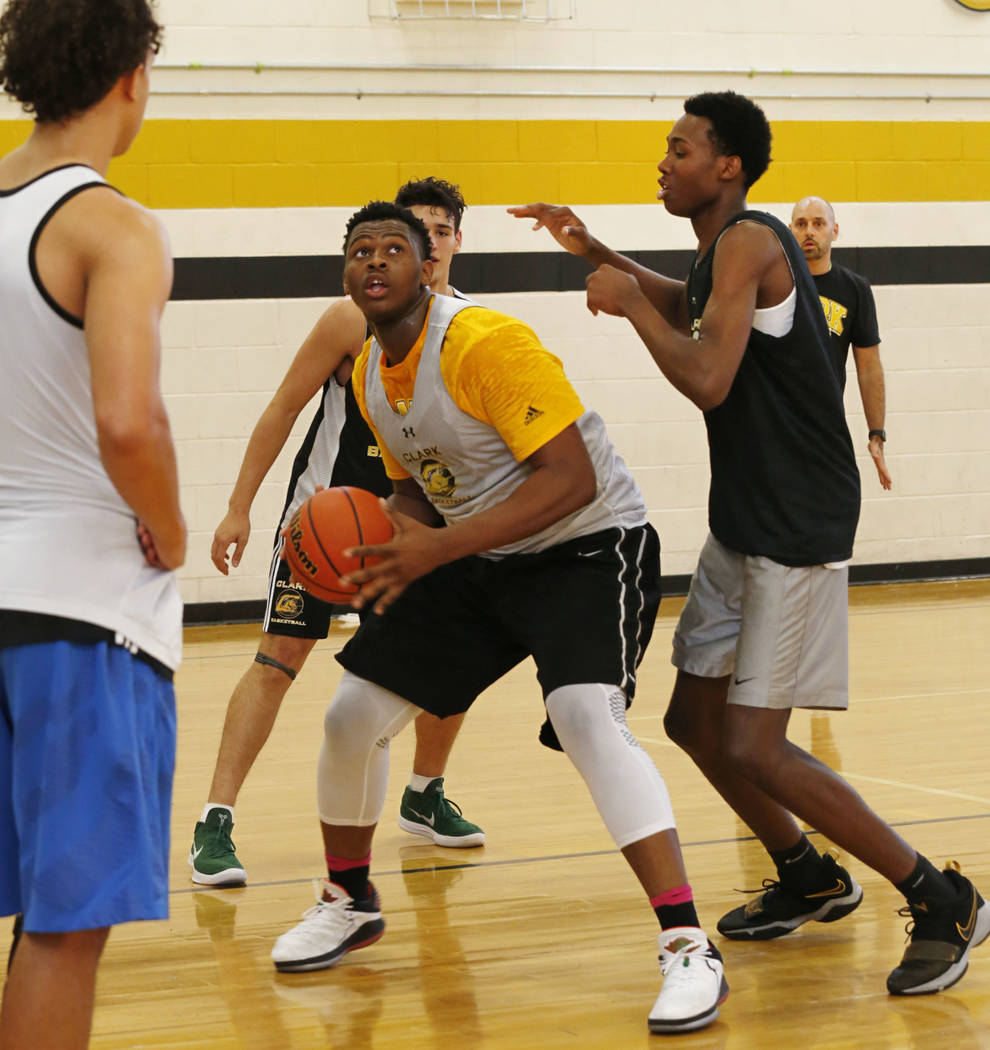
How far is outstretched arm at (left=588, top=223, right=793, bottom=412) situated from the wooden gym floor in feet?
2.44

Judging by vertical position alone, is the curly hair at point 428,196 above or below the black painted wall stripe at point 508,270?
below

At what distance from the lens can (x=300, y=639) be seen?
384 centimetres

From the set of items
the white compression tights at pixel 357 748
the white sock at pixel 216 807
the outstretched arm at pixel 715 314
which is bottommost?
the white sock at pixel 216 807

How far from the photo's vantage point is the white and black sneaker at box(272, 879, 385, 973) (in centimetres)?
291

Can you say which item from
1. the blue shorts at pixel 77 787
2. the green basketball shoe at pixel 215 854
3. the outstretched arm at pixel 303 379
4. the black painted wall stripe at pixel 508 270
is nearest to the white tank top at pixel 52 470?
the blue shorts at pixel 77 787

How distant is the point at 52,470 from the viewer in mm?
1684

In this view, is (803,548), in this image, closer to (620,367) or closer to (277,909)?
(277,909)

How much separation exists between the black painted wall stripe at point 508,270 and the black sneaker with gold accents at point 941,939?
5840 mm

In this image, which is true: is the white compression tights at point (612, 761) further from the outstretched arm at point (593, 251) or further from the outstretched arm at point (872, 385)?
the outstretched arm at point (872, 385)

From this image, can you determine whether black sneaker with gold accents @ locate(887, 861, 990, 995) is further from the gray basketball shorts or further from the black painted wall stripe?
the black painted wall stripe

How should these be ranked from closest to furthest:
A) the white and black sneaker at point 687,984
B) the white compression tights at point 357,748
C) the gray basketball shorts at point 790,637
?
the white and black sneaker at point 687,984 → the gray basketball shorts at point 790,637 → the white compression tights at point 357,748

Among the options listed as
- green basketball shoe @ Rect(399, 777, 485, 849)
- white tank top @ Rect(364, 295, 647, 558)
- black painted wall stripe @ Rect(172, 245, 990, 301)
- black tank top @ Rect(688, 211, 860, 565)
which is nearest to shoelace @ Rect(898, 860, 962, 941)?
black tank top @ Rect(688, 211, 860, 565)

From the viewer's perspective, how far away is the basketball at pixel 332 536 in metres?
2.68

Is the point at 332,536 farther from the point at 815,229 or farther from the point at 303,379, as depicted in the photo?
the point at 815,229
